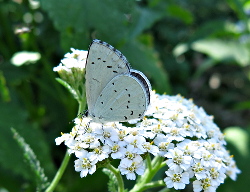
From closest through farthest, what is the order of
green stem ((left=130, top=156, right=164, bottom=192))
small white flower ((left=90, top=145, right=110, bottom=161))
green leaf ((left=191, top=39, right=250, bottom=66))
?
small white flower ((left=90, top=145, right=110, bottom=161)), green stem ((left=130, top=156, right=164, bottom=192)), green leaf ((left=191, top=39, right=250, bottom=66))

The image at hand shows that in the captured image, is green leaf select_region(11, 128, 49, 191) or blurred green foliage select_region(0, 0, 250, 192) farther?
blurred green foliage select_region(0, 0, 250, 192)

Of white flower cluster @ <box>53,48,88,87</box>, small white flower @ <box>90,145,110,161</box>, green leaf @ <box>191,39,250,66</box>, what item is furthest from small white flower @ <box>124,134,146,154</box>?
green leaf @ <box>191,39,250,66</box>

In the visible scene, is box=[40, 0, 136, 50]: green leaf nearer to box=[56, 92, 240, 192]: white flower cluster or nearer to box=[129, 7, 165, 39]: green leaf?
box=[129, 7, 165, 39]: green leaf

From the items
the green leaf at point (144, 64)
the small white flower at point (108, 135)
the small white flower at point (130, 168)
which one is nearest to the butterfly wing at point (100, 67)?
the small white flower at point (108, 135)

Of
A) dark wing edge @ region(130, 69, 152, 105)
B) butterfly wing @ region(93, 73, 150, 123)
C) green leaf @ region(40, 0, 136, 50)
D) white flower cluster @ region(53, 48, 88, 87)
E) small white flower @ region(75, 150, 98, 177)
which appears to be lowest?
small white flower @ region(75, 150, 98, 177)

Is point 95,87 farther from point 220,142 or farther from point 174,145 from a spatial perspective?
point 220,142

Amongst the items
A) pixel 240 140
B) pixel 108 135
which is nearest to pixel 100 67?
pixel 108 135
